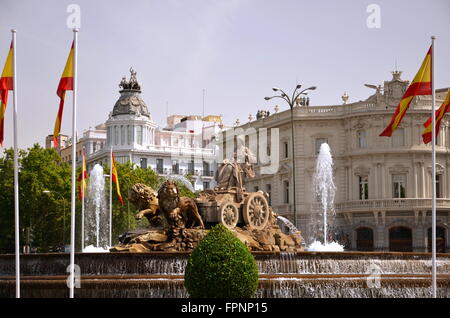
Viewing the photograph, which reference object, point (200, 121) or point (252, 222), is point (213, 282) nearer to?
Result: point (252, 222)

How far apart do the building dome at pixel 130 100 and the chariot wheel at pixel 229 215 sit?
2678 inches

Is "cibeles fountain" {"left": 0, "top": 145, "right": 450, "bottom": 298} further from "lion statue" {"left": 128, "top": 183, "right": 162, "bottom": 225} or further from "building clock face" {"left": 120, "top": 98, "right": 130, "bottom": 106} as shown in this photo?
"building clock face" {"left": 120, "top": 98, "right": 130, "bottom": 106}

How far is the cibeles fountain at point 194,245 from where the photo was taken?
74.1 ft

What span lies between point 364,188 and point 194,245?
4118 centimetres

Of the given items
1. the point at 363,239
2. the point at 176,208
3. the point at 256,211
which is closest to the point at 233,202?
the point at 256,211

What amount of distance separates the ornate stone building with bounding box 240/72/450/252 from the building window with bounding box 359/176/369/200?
0.08 metres

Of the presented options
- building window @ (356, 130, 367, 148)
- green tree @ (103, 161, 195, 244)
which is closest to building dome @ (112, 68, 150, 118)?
green tree @ (103, 161, 195, 244)

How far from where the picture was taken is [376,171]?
6494 cm

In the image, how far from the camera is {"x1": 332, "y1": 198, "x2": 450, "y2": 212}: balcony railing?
62.6 meters

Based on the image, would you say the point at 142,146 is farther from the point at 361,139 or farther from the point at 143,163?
the point at 361,139

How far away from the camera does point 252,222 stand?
28.8 meters

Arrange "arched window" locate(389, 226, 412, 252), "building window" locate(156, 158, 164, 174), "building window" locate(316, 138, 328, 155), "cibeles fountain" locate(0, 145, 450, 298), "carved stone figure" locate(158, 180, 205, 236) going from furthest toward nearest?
"building window" locate(156, 158, 164, 174)
"building window" locate(316, 138, 328, 155)
"arched window" locate(389, 226, 412, 252)
"carved stone figure" locate(158, 180, 205, 236)
"cibeles fountain" locate(0, 145, 450, 298)
